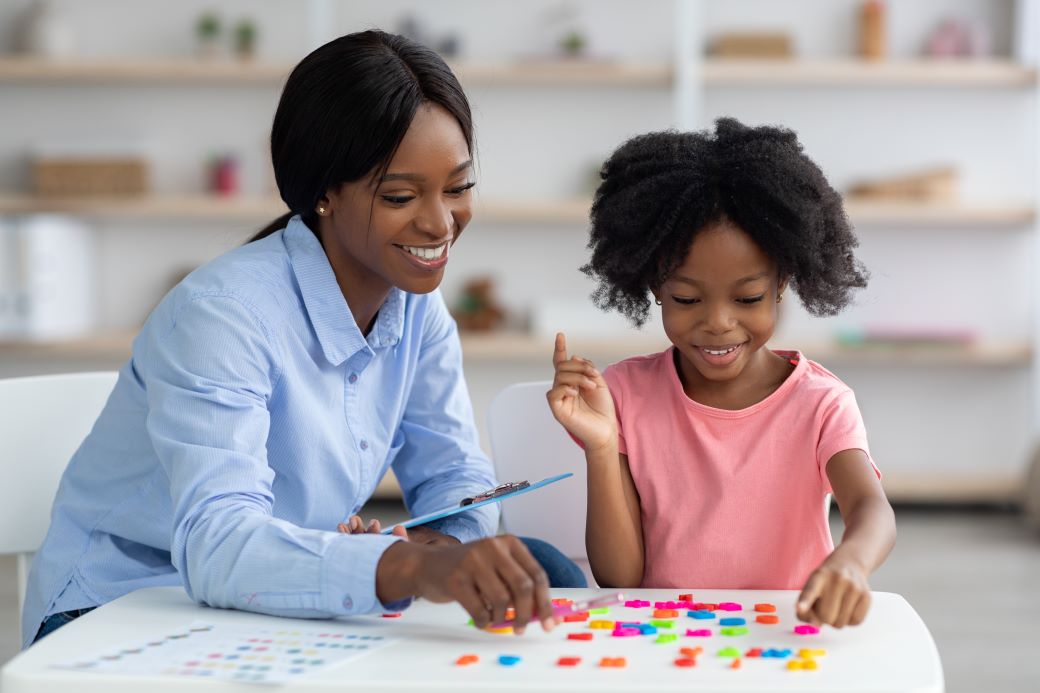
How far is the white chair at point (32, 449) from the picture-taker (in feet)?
5.24

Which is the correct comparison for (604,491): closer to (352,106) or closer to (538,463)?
(538,463)

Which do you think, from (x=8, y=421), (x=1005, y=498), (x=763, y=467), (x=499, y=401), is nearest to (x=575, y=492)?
(x=499, y=401)

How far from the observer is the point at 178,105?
455cm

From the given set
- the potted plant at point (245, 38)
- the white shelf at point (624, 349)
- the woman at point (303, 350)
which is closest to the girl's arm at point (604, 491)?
the woman at point (303, 350)

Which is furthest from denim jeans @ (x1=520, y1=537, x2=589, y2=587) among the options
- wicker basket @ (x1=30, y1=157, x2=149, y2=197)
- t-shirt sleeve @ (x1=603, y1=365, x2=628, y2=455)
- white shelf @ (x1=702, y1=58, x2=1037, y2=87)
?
wicker basket @ (x1=30, y1=157, x2=149, y2=197)

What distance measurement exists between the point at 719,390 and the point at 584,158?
10.0 ft

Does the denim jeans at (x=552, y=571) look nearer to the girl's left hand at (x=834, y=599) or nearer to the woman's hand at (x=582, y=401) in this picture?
the woman's hand at (x=582, y=401)

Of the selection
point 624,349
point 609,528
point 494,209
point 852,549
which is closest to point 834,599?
point 852,549

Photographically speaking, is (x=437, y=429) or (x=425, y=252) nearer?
(x=425, y=252)

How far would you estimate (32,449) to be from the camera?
1619 millimetres

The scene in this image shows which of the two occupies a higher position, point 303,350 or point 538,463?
point 303,350

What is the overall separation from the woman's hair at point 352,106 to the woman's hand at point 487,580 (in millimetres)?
542

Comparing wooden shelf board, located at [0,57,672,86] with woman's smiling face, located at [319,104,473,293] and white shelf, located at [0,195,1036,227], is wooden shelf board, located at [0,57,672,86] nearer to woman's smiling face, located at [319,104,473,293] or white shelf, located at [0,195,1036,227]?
white shelf, located at [0,195,1036,227]

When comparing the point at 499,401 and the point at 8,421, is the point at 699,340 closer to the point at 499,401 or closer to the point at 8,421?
the point at 499,401
